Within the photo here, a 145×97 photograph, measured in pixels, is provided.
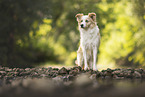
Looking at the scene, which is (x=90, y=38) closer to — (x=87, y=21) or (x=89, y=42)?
(x=89, y=42)

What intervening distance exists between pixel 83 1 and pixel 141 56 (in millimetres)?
5945

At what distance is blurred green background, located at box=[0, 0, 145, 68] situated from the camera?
13.8m

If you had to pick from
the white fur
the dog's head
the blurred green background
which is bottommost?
the white fur

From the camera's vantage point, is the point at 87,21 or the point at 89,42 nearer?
the point at 87,21

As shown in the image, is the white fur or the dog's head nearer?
the dog's head

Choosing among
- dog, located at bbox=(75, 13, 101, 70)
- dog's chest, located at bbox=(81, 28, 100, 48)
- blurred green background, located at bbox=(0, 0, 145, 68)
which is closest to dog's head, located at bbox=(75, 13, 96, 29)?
dog, located at bbox=(75, 13, 101, 70)

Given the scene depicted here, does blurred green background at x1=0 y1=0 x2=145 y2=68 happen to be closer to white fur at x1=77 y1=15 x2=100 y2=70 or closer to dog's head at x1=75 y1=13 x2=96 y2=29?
white fur at x1=77 y1=15 x2=100 y2=70

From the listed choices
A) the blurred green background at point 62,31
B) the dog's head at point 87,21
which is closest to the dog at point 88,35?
the dog's head at point 87,21

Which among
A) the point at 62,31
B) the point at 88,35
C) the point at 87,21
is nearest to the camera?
the point at 87,21

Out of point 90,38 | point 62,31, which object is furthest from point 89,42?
point 62,31

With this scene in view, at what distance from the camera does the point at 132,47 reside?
1451cm

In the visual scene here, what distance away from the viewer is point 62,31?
1820cm

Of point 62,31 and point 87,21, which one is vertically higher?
point 62,31

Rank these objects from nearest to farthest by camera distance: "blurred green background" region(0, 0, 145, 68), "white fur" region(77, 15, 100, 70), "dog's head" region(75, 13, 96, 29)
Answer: "dog's head" region(75, 13, 96, 29) → "white fur" region(77, 15, 100, 70) → "blurred green background" region(0, 0, 145, 68)
